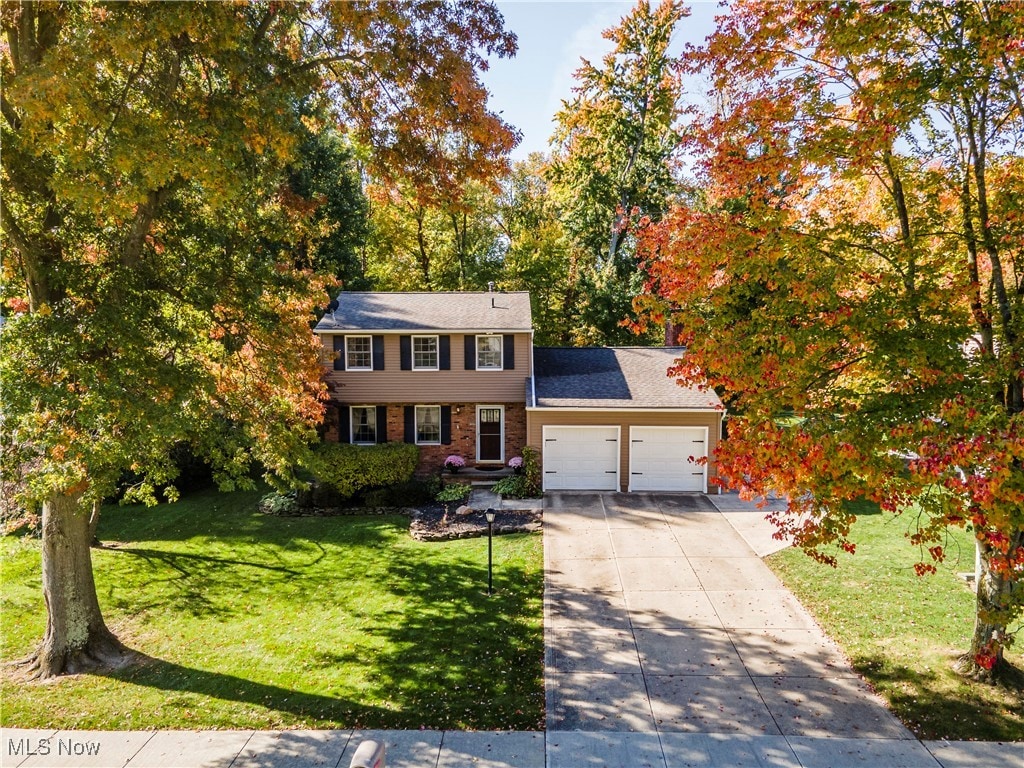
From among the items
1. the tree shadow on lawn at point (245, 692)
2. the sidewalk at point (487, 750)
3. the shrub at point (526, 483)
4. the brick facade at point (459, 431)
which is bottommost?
the sidewalk at point (487, 750)

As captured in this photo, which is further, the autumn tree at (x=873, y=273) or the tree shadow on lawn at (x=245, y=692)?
the tree shadow on lawn at (x=245, y=692)

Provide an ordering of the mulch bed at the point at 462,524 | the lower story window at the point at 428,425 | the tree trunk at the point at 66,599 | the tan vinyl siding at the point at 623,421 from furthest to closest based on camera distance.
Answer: the lower story window at the point at 428,425, the tan vinyl siding at the point at 623,421, the mulch bed at the point at 462,524, the tree trunk at the point at 66,599

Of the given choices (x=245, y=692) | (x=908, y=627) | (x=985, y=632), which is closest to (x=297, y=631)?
(x=245, y=692)

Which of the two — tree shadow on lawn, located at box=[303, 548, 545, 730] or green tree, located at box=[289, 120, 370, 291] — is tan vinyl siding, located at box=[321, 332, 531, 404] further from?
green tree, located at box=[289, 120, 370, 291]

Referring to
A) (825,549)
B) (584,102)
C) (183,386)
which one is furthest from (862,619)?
(584,102)

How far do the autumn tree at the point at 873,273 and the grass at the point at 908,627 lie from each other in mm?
531

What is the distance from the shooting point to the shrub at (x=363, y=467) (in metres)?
15.6

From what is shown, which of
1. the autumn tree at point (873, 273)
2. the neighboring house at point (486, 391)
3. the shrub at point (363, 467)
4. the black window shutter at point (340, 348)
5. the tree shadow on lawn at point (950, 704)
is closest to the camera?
the autumn tree at point (873, 273)

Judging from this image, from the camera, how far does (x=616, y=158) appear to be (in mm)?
24656

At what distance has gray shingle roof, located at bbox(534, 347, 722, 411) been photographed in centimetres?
1619

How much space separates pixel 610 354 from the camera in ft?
64.2

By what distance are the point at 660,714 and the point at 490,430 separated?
39.9 feet

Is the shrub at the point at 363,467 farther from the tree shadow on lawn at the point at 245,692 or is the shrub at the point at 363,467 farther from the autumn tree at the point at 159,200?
the tree shadow on lawn at the point at 245,692

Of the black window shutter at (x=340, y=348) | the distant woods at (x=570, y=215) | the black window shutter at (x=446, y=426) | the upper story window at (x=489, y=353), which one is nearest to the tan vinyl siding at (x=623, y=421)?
the upper story window at (x=489, y=353)
